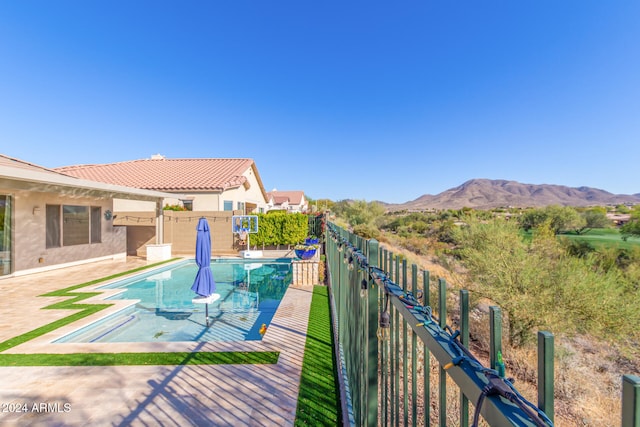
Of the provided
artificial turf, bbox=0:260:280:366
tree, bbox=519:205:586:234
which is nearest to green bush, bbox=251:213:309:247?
artificial turf, bbox=0:260:280:366

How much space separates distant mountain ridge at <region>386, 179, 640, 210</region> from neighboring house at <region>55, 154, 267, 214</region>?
61112mm

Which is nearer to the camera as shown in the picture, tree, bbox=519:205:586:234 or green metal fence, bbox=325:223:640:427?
green metal fence, bbox=325:223:640:427

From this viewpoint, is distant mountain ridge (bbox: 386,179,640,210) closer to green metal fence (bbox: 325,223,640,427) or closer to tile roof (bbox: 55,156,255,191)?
tile roof (bbox: 55,156,255,191)

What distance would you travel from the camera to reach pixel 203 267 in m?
6.95

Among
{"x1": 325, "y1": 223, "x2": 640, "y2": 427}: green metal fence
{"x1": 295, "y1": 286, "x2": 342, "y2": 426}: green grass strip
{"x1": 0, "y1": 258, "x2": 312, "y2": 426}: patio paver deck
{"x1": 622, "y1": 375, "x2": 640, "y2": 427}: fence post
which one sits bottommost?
{"x1": 295, "y1": 286, "x2": 342, "y2": 426}: green grass strip

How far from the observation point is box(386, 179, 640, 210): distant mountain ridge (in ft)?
230

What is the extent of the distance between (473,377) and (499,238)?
1047cm

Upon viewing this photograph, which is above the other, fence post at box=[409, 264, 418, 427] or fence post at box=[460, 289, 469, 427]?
fence post at box=[460, 289, 469, 427]

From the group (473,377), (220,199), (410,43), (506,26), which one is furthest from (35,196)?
(506,26)

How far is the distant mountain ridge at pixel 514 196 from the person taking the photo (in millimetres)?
70188

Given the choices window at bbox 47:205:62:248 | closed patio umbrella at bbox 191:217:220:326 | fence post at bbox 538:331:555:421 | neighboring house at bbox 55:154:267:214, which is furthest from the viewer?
neighboring house at bbox 55:154:267:214

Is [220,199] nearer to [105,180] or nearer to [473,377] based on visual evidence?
[105,180]

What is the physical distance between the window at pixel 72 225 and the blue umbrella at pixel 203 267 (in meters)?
9.43

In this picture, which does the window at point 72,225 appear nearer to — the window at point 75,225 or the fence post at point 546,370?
the window at point 75,225
